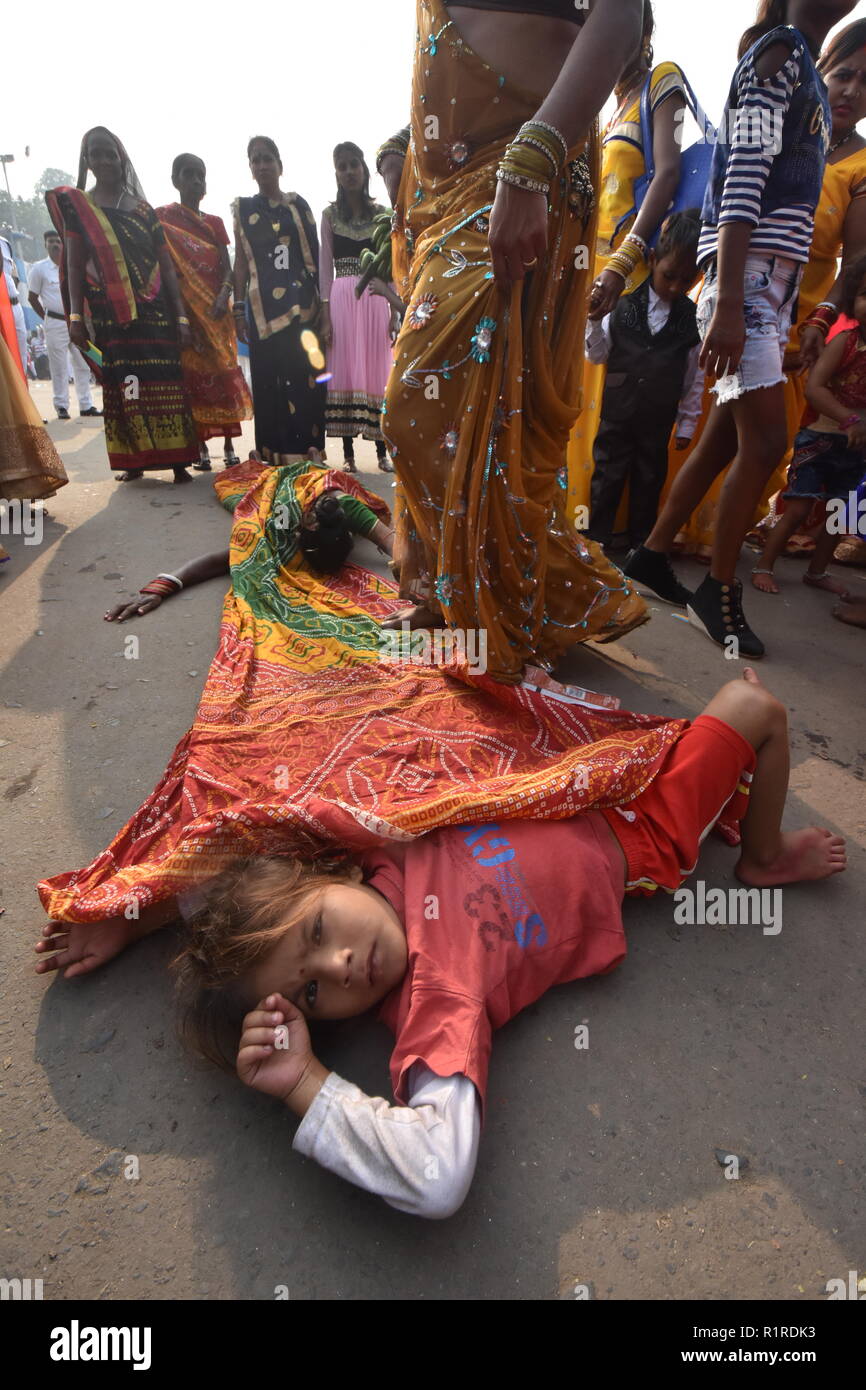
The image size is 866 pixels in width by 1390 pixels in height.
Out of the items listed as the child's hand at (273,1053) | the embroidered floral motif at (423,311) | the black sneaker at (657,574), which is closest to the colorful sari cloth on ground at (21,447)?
the embroidered floral motif at (423,311)

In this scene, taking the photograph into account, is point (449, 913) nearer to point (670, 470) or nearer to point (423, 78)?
point (423, 78)

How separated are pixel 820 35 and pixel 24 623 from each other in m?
3.44

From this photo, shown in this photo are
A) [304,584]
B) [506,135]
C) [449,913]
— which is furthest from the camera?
[304,584]

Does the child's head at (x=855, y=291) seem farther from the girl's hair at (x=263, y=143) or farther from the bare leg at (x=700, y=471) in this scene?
the girl's hair at (x=263, y=143)

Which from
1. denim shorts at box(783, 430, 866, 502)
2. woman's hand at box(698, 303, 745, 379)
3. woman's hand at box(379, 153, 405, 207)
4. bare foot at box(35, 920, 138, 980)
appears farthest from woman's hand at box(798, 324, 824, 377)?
bare foot at box(35, 920, 138, 980)

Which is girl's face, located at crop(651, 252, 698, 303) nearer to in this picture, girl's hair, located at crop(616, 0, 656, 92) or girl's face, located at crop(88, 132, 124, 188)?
girl's hair, located at crop(616, 0, 656, 92)

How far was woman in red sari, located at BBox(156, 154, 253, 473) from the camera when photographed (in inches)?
193

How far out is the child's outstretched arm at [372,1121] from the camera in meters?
0.97

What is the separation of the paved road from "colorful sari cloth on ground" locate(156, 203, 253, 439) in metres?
4.41

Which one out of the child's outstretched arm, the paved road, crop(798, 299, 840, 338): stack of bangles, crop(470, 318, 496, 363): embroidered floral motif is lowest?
the paved road

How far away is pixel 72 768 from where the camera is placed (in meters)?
1.96

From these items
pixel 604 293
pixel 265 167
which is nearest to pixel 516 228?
pixel 604 293

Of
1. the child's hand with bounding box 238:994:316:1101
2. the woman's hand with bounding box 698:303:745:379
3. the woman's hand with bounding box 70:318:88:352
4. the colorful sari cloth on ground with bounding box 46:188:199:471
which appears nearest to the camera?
the child's hand with bounding box 238:994:316:1101
